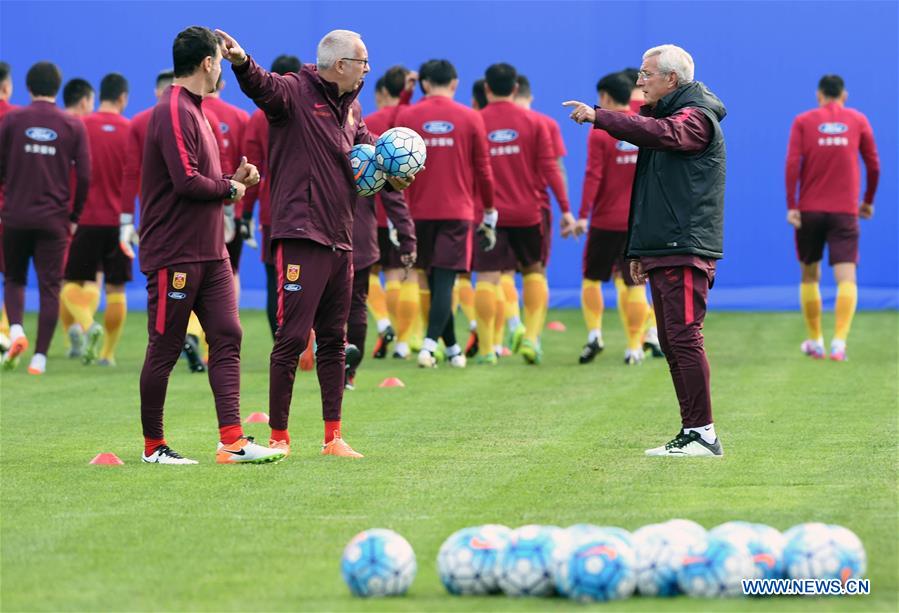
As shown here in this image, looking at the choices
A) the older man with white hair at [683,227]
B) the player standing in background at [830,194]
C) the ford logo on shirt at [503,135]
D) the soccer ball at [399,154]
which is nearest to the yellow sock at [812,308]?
the player standing in background at [830,194]

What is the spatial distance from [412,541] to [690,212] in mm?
2859

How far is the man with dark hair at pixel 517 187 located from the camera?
13438mm

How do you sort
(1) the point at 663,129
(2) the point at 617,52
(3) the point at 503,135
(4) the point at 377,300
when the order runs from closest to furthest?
(1) the point at 663,129
(3) the point at 503,135
(4) the point at 377,300
(2) the point at 617,52

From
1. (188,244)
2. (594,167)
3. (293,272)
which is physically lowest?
(293,272)

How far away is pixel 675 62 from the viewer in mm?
7781

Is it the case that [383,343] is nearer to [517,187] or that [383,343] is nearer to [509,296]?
[509,296]

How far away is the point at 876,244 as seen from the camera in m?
19.4

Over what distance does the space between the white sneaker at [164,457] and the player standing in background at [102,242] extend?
5.87 m

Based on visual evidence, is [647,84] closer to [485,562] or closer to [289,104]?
[289,104]

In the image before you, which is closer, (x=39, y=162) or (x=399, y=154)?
(x=399, y=154)

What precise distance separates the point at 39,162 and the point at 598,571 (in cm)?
935

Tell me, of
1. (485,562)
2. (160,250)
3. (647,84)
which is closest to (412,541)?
(485,562)

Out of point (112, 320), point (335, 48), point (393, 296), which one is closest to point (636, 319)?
point (393, 296)

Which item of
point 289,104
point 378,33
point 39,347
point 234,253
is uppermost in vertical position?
point 378,33
